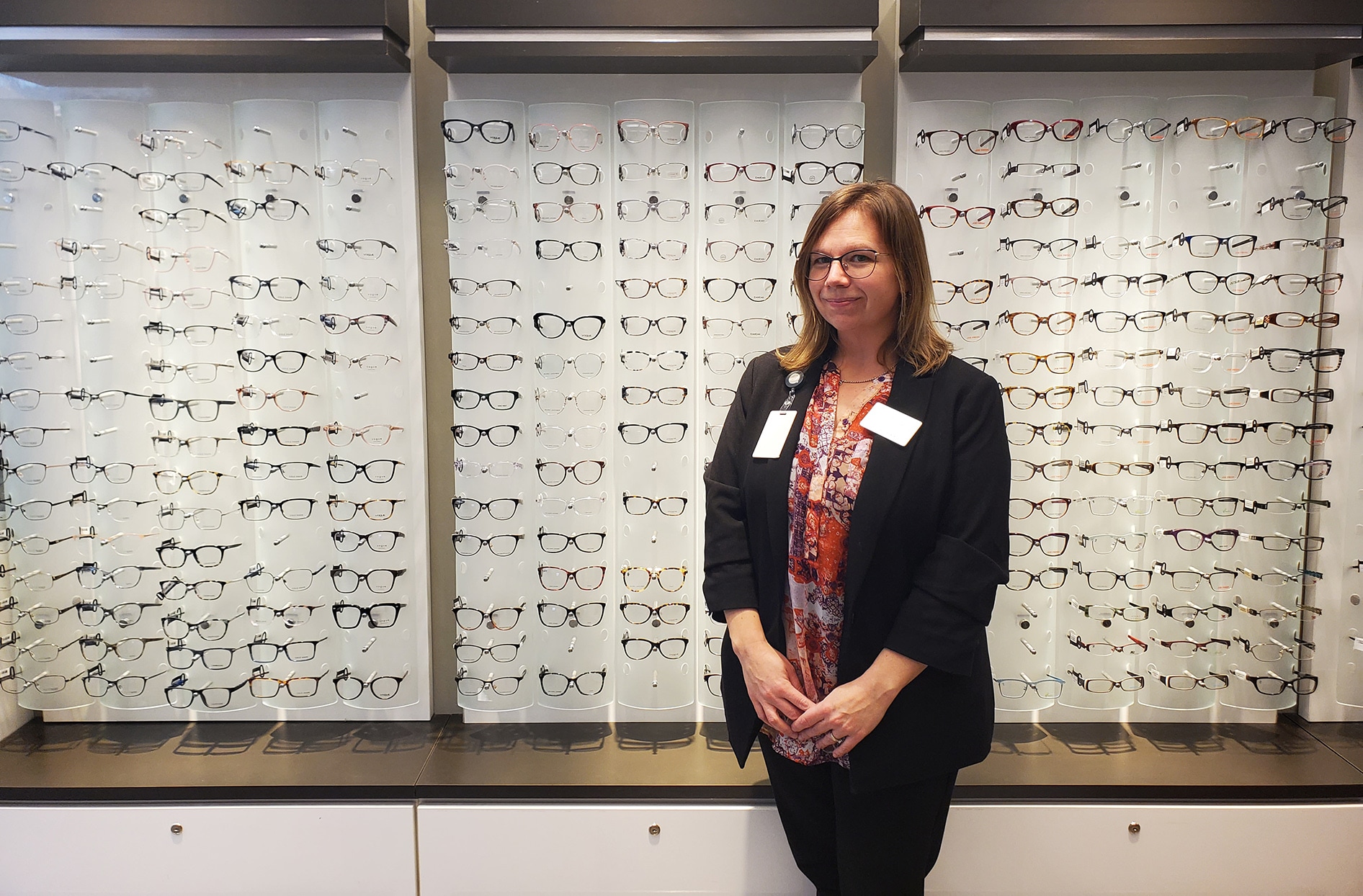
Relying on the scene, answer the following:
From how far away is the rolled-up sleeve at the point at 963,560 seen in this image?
1.45 metres

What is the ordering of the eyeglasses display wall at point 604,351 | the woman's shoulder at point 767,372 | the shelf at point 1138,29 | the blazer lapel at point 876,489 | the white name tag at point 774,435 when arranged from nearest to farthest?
the blazer lapel at point 876,489, the white name tag at point 774,435, the woman's shoulder at point 767,372, the shelf at point 1138,29, the eyeglasses display wall at point 604,351

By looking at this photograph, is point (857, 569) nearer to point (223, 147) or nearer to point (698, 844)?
point (698, 844)

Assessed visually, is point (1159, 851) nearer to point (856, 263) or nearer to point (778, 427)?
point (778, 427)

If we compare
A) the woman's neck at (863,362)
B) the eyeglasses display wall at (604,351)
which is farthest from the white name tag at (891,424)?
the eyeglasses display wall at (604,351)

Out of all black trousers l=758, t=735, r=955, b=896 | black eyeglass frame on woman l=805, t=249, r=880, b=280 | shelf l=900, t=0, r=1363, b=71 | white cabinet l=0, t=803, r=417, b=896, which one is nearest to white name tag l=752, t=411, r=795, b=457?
black eyeglass frame on woman l=805, t=249, r=880, b=280

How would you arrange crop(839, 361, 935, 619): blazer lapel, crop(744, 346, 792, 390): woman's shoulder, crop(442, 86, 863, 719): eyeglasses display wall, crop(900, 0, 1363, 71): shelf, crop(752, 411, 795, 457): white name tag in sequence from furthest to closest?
1. crop(442, 86, 863, 719): eyeglasses display wall
2. crop(900, 0, 1363, 71): shelf
3. crop(744, 346, 792, 390): woman's shoulder
4. crop(752, 411, 795, 457): white name tag
5. crop(839, 361, 935, 619): blazer lapel

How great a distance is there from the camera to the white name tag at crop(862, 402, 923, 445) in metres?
1.46

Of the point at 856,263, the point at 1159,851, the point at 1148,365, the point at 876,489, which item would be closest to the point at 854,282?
the point at 856,263

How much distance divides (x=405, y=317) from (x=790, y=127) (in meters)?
1.29

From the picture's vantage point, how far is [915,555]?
1502 mm

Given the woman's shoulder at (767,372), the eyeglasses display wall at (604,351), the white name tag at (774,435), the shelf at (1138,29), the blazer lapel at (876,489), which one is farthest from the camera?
the eyeglasses display wall at (604,351)

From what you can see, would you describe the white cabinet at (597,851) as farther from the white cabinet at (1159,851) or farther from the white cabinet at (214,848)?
the white cabinet at (1159,851)

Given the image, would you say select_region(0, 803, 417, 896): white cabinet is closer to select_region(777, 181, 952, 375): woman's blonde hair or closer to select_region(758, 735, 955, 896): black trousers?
select_region(758, 735, 955, 896): black trousers

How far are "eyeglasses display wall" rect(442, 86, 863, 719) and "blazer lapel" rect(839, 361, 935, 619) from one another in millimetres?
826
